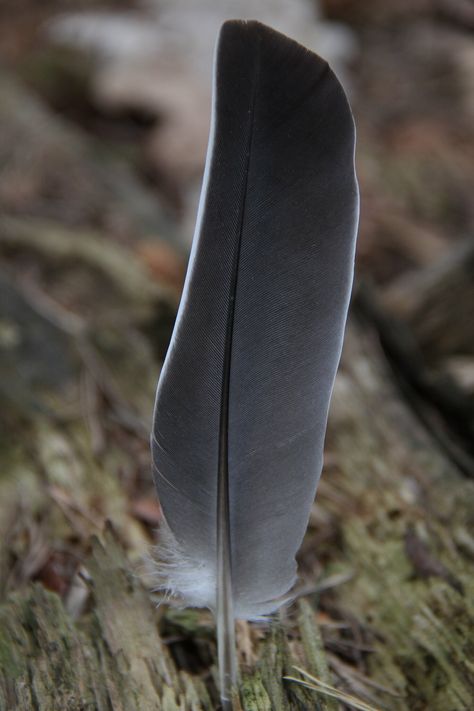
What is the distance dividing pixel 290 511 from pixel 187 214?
2.56m

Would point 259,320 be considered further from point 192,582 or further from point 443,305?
point 443,305

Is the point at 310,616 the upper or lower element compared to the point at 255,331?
lower

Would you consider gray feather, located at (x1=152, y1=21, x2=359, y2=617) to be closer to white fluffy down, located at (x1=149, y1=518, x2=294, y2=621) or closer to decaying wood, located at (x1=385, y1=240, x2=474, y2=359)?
white fluffy down, located at (x1=149, y1=518, x2=294, y2=621)

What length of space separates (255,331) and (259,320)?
0.02 meters

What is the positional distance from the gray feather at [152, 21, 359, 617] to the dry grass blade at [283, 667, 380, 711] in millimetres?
127

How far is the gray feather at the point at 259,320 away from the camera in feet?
3.36

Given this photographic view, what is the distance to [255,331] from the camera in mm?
1126

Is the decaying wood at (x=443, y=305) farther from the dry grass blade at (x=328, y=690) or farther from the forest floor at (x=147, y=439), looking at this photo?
the dry grass blade at (x=328, y=690)

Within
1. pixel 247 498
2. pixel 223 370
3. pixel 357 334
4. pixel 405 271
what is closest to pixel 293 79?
pixel 223 370

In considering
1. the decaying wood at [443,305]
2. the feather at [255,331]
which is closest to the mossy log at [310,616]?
the feather at [255,331]

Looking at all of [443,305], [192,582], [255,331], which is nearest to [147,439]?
[192,582]

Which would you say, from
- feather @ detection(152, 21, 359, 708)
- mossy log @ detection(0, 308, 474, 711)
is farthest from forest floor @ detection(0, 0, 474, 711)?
feather @ detection(152, 21, 359, 708)

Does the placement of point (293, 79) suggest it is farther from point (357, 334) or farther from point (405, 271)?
point (405, 271)

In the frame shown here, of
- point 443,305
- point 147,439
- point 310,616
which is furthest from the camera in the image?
point 443,305
